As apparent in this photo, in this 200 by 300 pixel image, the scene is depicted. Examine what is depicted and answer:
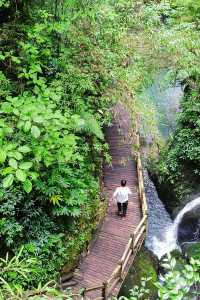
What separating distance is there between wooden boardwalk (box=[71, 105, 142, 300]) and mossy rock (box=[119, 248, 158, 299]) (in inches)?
33.1

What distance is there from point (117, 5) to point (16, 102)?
7.49 m

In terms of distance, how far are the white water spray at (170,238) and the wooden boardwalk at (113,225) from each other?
1.79m

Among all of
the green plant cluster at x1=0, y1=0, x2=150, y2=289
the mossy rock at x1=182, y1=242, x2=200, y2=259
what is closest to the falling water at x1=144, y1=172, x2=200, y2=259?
the mossy rock at x1=182, y1=242, x2=200, y2=259

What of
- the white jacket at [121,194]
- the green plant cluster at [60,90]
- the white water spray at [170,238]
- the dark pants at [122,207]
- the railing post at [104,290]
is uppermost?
the green plant cluster at [60,90]

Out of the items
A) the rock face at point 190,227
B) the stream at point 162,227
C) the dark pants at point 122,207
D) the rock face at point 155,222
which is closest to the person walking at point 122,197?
the dark pants at point 122,207

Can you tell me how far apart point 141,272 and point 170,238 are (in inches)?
111

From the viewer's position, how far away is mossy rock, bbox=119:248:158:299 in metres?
12.0

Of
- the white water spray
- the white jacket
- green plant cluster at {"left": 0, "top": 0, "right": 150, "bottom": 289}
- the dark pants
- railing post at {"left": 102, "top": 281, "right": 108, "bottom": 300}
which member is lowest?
the white water spray

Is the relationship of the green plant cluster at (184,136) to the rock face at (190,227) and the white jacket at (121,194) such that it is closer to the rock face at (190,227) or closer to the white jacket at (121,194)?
the rock face at (190,227)

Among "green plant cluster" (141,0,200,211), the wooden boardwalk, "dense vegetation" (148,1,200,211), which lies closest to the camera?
the wooden boardwalk

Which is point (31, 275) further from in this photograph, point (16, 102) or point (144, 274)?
point (16, 102)

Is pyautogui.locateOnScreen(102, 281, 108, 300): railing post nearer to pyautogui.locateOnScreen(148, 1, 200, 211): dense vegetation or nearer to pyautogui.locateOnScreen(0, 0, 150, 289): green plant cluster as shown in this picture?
pyautogui.locateOnScreen(0, 0, 150, 289): green plant cluster

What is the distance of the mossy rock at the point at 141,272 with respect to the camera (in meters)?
12.0

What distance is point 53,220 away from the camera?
10.8m
